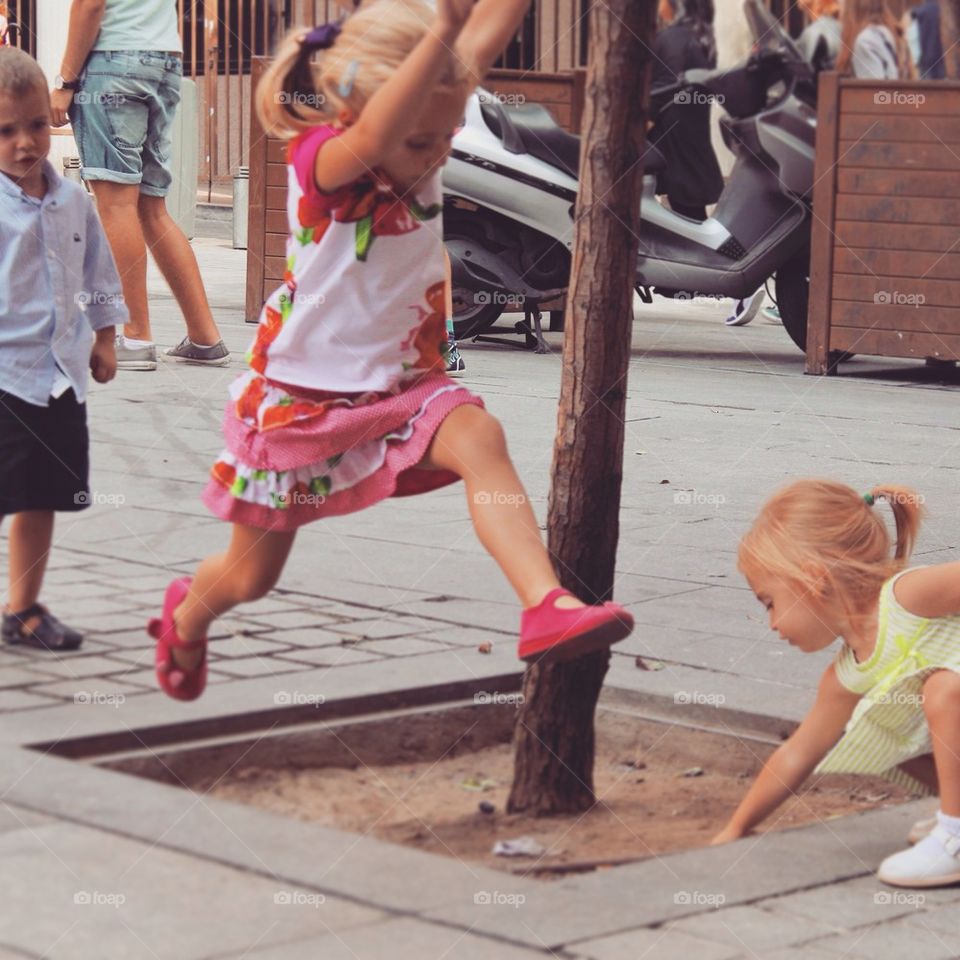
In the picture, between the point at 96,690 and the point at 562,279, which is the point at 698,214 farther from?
the point at 96,690

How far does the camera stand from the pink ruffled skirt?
11.6 feet

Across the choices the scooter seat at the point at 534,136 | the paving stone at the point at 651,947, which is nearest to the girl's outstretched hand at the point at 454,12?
the paving stone at the point at 651,947

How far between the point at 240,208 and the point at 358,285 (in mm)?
13455

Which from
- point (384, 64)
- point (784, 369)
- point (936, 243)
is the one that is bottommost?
point (784, 369)

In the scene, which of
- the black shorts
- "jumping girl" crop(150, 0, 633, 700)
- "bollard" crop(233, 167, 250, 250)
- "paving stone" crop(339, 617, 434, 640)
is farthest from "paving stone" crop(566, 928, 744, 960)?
"bollard" crop(233, 167, 250, 250)

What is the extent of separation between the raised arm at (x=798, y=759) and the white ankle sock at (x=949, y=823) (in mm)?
275

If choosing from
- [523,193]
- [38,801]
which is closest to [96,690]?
[38,801]

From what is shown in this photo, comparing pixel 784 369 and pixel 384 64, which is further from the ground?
pixel 384 64

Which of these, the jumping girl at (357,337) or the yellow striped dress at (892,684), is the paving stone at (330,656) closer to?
the jumping girl at (357,337)

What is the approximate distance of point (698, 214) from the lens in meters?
10.9

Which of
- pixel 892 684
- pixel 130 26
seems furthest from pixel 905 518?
pixel 130 26

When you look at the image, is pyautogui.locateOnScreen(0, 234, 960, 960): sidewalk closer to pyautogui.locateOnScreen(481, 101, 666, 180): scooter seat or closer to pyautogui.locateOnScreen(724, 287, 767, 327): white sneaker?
pyautogui.locateOnScreen(481, 101, 666, 180): scooter seat

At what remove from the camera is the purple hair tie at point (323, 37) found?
11.5 feet

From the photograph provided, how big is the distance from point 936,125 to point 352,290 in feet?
21.3
